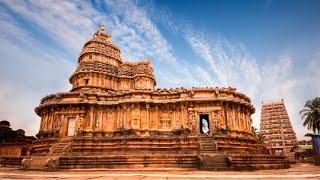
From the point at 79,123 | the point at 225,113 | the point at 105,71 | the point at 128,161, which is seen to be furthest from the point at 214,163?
the point at 105,71

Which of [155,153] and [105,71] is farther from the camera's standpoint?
[105,71]

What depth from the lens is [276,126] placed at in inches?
3140

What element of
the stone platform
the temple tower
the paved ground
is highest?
the temple tower

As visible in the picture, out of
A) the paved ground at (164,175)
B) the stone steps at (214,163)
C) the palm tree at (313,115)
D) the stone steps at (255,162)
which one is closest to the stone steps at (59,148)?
the paved ground at (164,175)

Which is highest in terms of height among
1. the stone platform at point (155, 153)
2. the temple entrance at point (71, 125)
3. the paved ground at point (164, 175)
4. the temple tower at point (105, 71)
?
the temple tower at point (105, 71)

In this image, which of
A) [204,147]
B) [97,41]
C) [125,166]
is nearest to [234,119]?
[204,147]

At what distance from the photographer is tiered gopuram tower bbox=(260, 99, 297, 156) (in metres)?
78.1

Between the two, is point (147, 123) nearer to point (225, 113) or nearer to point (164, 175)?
point (225, 113)

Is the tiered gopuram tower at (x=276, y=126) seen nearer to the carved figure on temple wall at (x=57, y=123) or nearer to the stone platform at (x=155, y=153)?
the stone platform at (x=155, y=153)

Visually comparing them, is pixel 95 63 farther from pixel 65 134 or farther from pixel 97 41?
pixel 65 134

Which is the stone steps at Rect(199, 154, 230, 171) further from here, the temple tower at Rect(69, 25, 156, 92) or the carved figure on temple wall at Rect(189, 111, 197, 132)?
the temple tower at Rect(69, 25, 156, 92)

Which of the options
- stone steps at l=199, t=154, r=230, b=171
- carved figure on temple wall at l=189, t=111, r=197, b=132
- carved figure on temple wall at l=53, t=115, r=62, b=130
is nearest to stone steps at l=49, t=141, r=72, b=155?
carved figure on temple wall at l=53, t=115, r=62, b=130

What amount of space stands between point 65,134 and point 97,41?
1823 centimetres

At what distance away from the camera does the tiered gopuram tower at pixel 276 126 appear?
7812 cm
